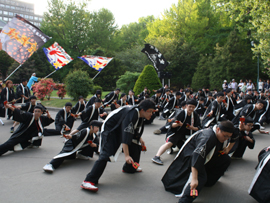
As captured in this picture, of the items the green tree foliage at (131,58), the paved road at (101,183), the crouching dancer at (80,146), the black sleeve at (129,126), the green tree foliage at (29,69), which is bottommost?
the paved road at (101,183)

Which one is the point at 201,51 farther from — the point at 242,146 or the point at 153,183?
the point at 153,183

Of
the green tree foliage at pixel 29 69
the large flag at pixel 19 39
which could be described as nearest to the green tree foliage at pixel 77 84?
the large flag at pixel 19 39

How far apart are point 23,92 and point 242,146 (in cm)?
868

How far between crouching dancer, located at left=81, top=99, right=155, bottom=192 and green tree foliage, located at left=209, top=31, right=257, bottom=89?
77.9 feet

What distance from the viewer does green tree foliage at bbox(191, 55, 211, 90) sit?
27517 mm

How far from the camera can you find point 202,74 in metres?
27.6

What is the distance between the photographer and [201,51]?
3170cm

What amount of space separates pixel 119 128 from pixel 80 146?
1382mm

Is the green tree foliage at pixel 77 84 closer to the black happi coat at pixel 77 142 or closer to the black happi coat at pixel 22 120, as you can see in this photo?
the black happi coat at pixel 22 120

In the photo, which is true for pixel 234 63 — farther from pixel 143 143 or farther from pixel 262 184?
pixel 262 184

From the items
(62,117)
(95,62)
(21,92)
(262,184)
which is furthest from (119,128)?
Result: (95,62)

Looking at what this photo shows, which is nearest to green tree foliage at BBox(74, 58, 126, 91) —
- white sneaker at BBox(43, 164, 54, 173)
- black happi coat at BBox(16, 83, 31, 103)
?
black happi coat at BBox(16, 83, 31, 103)

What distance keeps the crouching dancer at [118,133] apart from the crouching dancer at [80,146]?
0.85 m

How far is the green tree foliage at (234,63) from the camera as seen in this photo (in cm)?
2503
